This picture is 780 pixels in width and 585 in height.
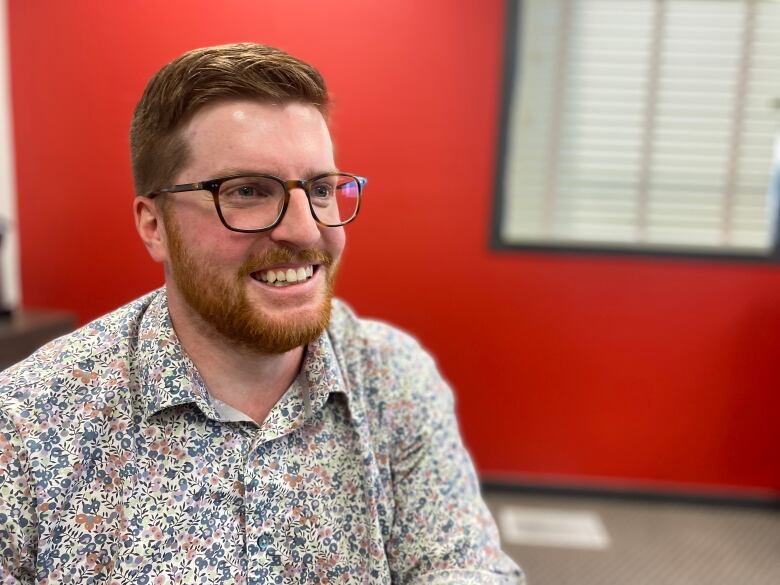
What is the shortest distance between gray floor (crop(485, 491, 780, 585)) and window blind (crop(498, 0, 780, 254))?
1.04 meters

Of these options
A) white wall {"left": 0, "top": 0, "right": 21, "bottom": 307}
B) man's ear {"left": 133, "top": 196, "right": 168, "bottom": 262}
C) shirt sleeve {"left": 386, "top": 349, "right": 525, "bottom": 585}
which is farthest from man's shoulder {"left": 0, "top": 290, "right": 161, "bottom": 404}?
white wall {"left": 0, "top": 0, "right": 21, "bottom": 307}

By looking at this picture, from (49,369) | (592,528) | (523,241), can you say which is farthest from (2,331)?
(592,528)

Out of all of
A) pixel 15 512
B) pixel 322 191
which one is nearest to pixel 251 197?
pixel 322 191

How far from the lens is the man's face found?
0.89 m

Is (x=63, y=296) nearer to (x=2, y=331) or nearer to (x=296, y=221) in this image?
(x=2, y=331)

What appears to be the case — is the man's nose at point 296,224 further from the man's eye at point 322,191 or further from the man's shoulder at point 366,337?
the man's shoulder at point 366,337

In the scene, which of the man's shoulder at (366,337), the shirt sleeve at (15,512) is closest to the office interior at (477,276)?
the man's shoulder at (366,337)

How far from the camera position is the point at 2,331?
1863 millimetres

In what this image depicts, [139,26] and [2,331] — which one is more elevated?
[139,26]

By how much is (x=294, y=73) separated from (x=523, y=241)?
1669 mm

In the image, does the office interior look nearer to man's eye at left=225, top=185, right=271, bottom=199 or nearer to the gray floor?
the gray floor

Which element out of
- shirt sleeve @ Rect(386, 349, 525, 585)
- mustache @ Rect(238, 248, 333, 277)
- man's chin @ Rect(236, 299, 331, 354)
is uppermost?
mustache @ Rect(238, 248, 333, 277)

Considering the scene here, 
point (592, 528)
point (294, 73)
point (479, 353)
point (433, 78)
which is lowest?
point (592, 528)

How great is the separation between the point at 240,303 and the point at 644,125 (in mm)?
1964
